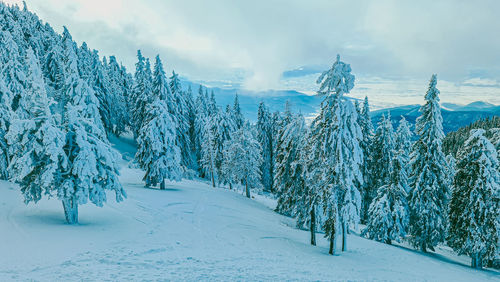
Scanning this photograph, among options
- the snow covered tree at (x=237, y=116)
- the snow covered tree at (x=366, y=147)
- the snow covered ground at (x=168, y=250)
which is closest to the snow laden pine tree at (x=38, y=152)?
the snow covered ground at (x=168, y=250)

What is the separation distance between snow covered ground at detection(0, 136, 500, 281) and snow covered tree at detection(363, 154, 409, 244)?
3.89 metres

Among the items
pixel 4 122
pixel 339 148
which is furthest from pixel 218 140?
pixel 339 148

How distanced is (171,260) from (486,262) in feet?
93.9

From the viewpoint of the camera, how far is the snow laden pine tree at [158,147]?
96.8 feet

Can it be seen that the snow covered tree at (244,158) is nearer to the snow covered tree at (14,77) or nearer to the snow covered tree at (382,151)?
the snow covered tree at (382,151)

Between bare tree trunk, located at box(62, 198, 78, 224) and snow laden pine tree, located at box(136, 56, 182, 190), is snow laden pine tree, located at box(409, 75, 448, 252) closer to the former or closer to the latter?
snow laden pine tree, located at box(136, 56, 182, 190)

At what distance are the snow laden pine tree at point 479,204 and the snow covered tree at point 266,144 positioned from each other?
38.4m

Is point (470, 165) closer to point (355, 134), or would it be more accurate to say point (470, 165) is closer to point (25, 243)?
point (355, 134)

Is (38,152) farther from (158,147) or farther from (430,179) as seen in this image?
(430,179)

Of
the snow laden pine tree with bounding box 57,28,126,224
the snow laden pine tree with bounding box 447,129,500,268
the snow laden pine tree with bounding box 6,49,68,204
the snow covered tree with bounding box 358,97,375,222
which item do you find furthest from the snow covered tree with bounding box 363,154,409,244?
the snow laden pine tree with bounding box 6,49,68,204

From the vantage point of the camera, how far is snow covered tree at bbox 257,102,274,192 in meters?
61.0

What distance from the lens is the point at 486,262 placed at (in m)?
25.4

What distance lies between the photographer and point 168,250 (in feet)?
45.7

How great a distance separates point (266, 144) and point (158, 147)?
113 feet
